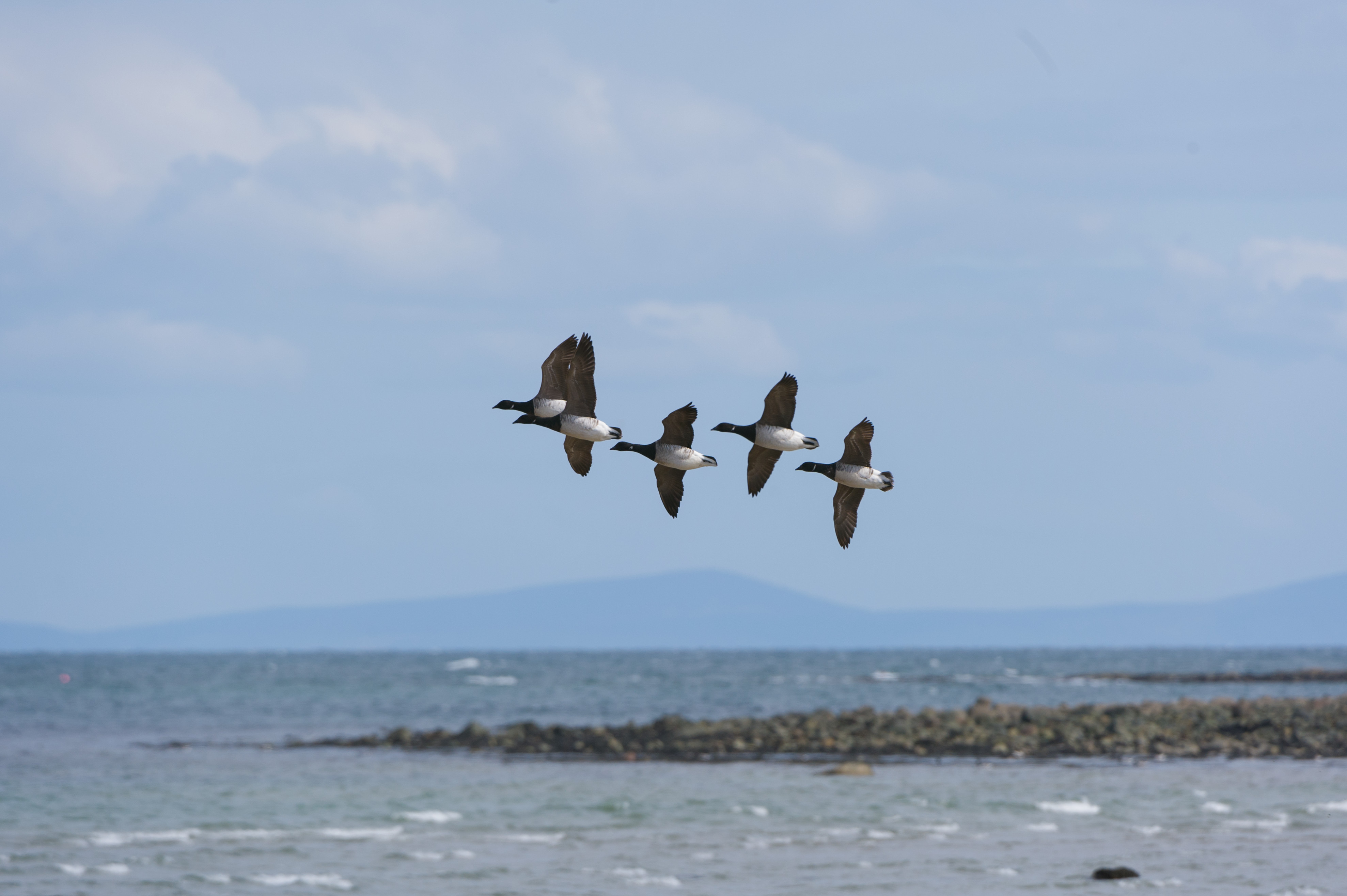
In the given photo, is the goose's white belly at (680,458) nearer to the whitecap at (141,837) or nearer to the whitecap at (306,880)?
the whitecap at (306,880)

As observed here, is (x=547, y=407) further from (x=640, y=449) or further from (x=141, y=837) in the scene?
(x=141, y=837)

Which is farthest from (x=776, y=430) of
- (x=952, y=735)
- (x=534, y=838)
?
(x=952, y=735)

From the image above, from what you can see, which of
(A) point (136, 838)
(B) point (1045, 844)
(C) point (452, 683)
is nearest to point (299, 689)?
(C) point (452, 683)

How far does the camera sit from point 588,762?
5038 centimetres

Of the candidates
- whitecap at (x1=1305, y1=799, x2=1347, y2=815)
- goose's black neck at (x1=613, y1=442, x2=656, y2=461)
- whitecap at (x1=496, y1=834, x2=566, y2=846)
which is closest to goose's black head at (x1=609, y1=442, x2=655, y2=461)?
goose's black neck at (x1=613, y1=442, x2=656, y2=461)

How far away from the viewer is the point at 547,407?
19.8 feet

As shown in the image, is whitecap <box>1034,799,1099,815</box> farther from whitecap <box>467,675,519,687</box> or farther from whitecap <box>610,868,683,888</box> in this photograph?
whitecap <box>467,675,519,687</box>

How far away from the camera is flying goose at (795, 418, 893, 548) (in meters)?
6.26

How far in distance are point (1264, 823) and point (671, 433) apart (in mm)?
33471

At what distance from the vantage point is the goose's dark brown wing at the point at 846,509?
21.5 feet

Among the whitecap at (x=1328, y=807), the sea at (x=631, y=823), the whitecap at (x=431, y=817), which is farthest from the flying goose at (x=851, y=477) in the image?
the whitecap at (x=1328, y=807)

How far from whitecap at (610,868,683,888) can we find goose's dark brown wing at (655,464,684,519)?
2484 centimetres

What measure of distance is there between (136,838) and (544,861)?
1030cm

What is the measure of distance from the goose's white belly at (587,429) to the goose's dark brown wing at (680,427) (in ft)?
0.73
